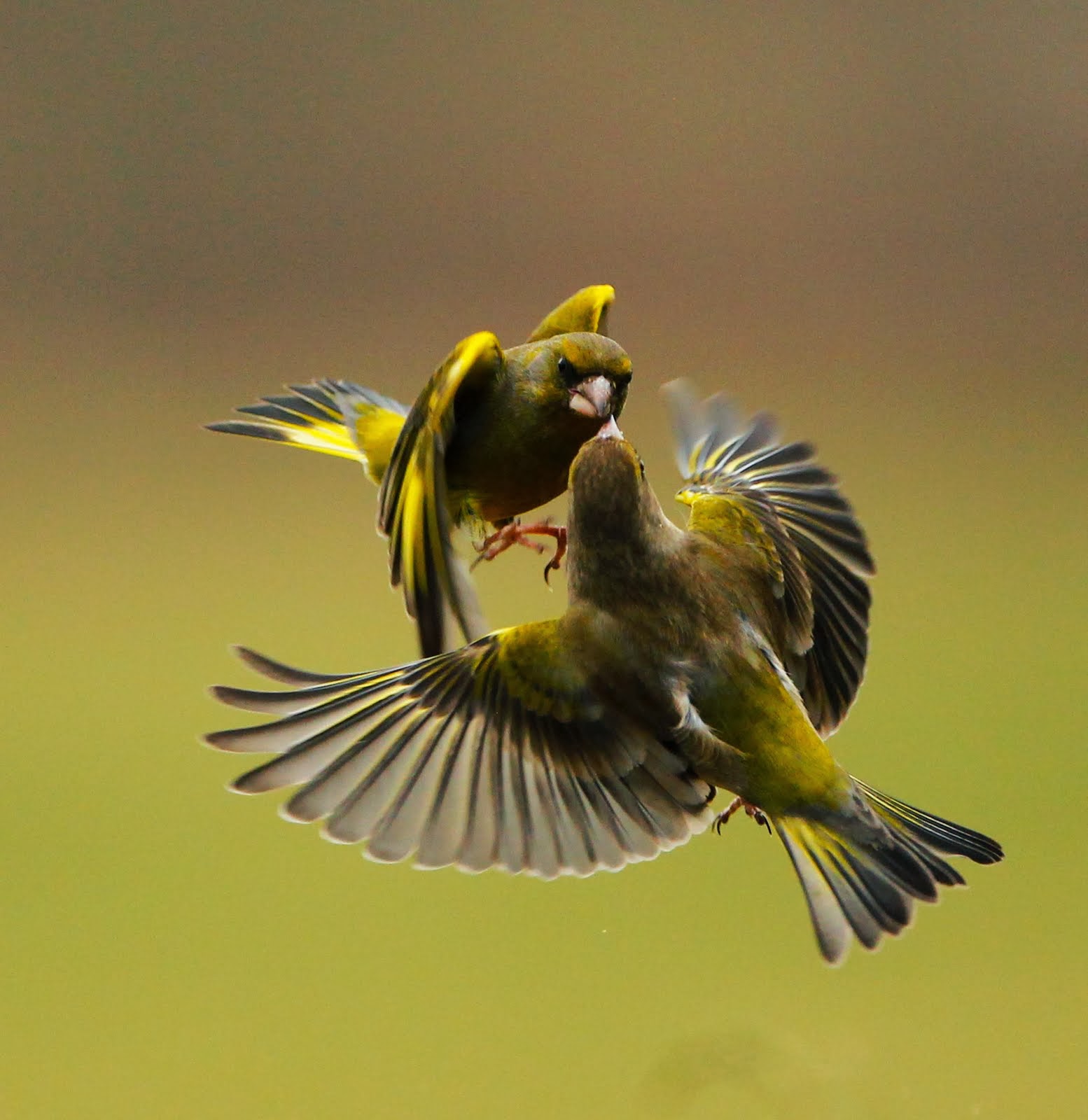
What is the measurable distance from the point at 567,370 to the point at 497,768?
2.04ft

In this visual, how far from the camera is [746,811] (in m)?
2.04

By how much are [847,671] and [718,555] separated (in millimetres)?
335

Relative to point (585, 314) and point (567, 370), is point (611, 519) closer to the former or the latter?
point (567, 370)

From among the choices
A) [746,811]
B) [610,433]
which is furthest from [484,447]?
[746,811]

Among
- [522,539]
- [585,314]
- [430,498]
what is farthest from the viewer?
[585,314]

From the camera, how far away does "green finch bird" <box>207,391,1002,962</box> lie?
5.95 ft

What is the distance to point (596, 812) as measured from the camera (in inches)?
76.2

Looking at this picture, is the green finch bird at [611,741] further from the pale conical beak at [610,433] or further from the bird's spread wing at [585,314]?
the bird's spread wing at [585,314]

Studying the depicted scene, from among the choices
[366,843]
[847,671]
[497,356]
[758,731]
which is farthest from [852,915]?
[497,356]

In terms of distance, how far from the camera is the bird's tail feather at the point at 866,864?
1804 mm

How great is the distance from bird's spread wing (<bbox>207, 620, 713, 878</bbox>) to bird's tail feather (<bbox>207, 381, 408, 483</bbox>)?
2.58 feet

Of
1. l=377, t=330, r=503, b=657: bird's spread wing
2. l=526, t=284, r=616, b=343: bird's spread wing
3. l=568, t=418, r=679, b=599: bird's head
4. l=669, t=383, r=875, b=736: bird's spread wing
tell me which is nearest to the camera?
l=568, t=418, r=679, b=599: bird's head

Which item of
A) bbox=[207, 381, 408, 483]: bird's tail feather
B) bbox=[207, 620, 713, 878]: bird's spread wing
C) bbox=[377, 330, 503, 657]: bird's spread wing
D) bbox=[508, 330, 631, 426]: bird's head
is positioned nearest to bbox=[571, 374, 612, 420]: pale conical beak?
bbox=[508, 330, 631, 426]: bird's head

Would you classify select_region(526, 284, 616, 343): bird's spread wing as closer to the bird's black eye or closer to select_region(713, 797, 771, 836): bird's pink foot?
the bird's black eye
